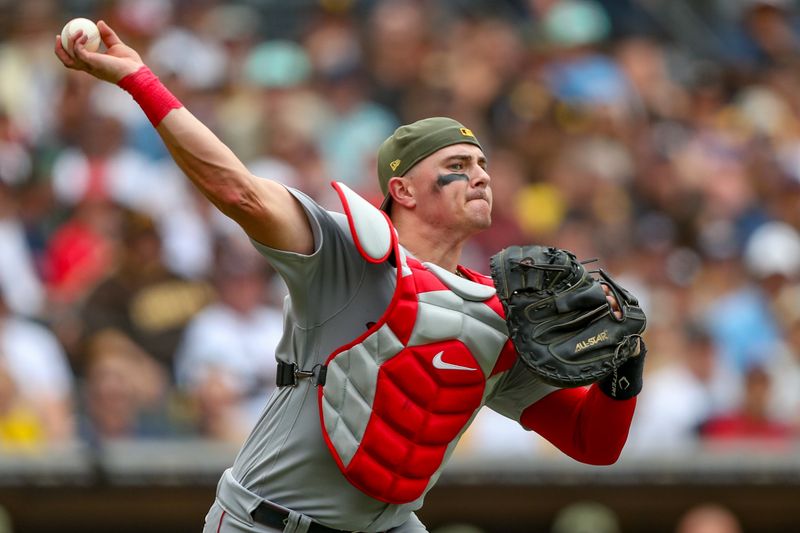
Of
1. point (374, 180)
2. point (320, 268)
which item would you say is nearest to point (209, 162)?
point (320, 268)

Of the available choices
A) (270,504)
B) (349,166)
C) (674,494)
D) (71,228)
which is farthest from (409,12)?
(270,504)

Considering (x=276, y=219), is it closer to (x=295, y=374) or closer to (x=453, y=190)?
(x=295, y=374)

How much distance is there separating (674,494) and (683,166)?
12.2 ft

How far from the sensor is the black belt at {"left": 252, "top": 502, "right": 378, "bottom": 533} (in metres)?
4.11

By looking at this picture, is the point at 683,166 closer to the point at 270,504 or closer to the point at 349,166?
the point at 349,166

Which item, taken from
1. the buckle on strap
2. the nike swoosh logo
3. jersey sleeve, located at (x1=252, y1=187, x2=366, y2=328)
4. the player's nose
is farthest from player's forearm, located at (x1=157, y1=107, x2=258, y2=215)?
the player's nose

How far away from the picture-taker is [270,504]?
4121 mm

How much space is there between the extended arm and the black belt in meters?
0.78

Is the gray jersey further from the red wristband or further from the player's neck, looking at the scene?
the red wristband

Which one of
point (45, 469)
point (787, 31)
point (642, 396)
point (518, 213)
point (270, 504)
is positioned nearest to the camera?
point (270, 504)

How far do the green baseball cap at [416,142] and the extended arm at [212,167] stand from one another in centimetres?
65

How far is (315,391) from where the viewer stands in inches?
163

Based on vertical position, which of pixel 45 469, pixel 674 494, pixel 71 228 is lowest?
pixel 674 494

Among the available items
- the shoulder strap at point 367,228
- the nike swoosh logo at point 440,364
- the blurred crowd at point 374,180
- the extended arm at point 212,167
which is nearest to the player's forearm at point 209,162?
the extended arm at point 212,167
